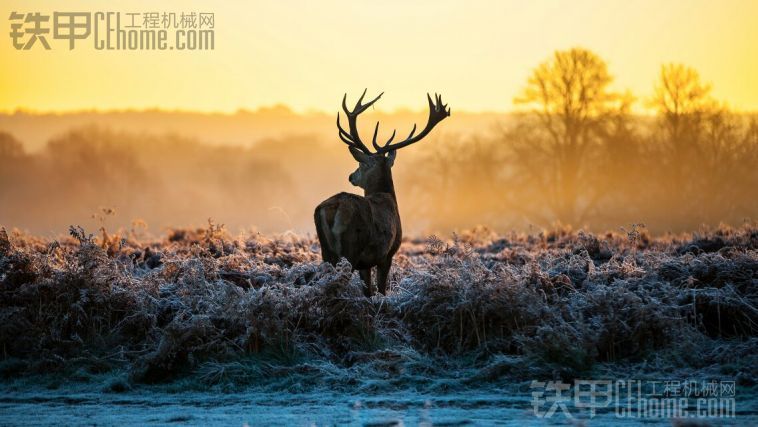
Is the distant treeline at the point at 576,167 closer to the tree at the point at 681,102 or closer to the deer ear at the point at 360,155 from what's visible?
the tree at the point at 681,102

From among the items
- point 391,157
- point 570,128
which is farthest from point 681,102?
point 391,157

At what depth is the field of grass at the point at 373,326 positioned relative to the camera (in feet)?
32.3

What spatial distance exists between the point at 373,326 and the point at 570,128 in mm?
35160

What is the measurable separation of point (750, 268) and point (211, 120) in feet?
227

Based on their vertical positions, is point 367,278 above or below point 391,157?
below

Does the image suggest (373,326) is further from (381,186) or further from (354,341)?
(381,186)

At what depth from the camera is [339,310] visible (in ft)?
35.6

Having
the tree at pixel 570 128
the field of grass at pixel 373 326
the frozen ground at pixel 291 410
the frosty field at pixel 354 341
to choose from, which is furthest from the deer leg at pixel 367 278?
the tree at pixel 570 128

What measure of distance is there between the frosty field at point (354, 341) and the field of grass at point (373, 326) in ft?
0.07

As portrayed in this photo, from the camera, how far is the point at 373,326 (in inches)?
425

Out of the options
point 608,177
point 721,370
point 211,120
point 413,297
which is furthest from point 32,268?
point 211,120

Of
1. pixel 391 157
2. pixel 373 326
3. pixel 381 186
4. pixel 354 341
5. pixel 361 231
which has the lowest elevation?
pixel 354 341

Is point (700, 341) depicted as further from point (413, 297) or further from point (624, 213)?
point (624, 213)

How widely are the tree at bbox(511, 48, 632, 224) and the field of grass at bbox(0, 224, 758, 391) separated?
32047mm
